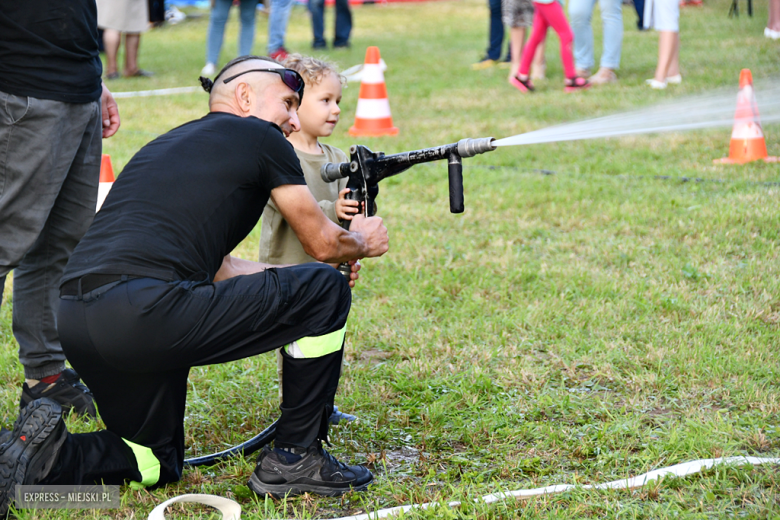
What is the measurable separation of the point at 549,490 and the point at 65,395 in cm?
210

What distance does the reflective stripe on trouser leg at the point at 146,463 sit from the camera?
284cm

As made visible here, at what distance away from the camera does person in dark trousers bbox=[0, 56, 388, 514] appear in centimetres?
260

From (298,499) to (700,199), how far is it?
425 cm

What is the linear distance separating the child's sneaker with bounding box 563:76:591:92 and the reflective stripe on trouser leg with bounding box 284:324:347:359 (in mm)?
7900

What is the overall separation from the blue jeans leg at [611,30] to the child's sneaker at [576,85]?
0.60 m

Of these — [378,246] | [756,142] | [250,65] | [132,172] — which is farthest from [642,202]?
[132,172]

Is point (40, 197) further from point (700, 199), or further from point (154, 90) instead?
point (154, 90)

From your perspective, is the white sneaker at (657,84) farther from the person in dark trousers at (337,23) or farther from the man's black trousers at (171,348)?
the man's black trousers at (171,348)

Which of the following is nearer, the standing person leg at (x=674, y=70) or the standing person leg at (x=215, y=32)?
the standing person leg at (x=674, y=70)

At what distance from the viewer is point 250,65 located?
295 centimetres

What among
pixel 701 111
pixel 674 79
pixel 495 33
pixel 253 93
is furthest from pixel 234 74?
pixel 495 33

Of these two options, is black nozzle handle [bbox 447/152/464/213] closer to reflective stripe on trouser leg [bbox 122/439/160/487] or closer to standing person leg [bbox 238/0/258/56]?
reflective stripe on trouser leg [bbox 122/439/160/487]

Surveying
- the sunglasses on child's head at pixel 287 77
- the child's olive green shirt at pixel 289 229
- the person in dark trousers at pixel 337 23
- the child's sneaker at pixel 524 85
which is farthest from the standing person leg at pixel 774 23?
A: the sunglasses on child's head at pixel 287 77

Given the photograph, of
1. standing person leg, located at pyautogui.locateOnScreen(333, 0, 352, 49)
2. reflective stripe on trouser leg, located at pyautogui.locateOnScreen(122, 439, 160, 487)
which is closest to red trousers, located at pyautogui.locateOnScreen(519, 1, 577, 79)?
standing person leg, located at pyautogui.locateOnScreen(333, 0, 352, 49)
